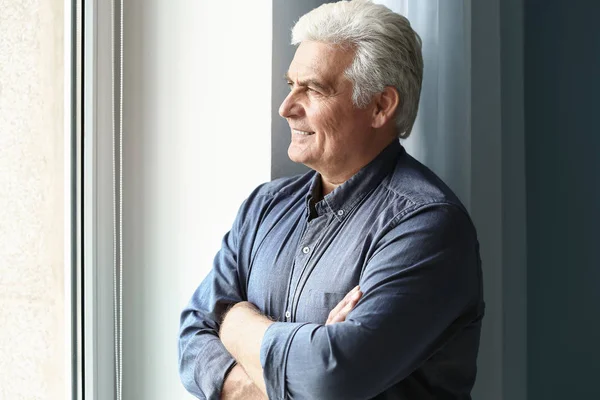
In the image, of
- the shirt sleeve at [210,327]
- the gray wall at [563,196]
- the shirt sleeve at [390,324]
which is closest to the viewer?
the shirt sleeve at [390,324]

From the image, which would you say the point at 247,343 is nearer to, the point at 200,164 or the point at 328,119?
the point at 328,119

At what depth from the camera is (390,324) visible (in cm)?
130

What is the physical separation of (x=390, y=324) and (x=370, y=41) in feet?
1.97

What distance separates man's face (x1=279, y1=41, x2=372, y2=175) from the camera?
1539mm

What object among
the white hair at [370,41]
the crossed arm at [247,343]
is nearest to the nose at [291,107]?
the white hair at [370,41]

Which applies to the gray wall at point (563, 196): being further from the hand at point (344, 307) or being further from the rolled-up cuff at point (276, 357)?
the rolled-up cuff at point (276, 357)

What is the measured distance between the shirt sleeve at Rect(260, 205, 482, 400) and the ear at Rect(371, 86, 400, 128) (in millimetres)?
266

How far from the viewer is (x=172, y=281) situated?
7.12 feet

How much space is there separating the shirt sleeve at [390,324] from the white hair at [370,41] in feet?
1.02

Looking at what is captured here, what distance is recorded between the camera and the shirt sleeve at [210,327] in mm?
1494

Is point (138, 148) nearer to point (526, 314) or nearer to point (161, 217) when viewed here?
point (161, 217)

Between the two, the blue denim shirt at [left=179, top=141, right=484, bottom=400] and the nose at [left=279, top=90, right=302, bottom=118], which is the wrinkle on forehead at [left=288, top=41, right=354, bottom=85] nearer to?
the nose at [left=279, top=90, right=302, bottom=118]

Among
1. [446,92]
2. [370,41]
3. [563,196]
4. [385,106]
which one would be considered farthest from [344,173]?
[563,196]

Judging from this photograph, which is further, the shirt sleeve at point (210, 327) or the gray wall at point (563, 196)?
the gray wall at point (563, 196)
